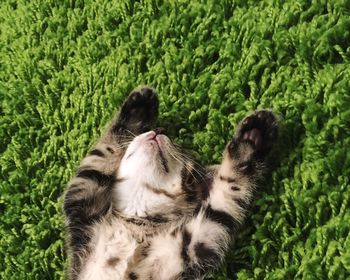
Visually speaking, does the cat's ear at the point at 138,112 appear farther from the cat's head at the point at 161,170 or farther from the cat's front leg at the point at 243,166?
the cat's front leg at the point at 243,166

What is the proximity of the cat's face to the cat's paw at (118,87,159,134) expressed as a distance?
0.26 ft

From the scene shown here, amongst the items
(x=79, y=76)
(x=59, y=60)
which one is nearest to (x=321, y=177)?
(x=79, y=76)

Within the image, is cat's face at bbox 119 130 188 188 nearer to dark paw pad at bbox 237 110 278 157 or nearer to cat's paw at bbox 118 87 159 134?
cat's paw at bbox 118 87 159 134

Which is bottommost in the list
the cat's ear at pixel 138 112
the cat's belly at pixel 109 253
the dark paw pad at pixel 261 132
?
the cat's belly at pixel 109 253

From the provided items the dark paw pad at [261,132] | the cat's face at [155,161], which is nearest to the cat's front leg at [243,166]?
the dark paw pad at [261,132]

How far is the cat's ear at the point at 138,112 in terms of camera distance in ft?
4.78

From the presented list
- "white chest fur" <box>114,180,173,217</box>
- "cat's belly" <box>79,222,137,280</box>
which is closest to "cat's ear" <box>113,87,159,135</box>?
"white chest fur" <box>114,180,173,217</box>

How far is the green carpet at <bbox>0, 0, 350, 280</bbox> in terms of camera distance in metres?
1.22

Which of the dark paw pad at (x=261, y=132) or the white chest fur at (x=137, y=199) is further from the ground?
the dark paw pad at (x=261, y=132)

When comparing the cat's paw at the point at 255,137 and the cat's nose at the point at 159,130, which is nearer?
the cat's paw at the point at 255,137

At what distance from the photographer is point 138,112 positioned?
57.8 inches

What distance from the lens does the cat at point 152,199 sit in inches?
49.7

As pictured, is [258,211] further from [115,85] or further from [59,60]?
[59,60]

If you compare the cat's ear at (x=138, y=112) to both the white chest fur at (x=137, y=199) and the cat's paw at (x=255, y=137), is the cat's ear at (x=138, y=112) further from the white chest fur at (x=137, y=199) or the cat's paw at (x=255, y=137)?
the cat's paw at (x=255, y=137)
